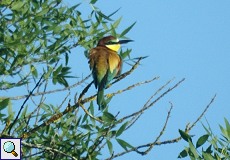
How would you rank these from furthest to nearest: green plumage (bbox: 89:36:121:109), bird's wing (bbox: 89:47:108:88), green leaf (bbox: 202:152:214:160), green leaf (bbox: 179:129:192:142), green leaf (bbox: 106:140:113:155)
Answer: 1. bird's wing (bbox: 89:47:108:88)
2. green plumage (bbox: 89:36:121:109)
3. green leaf (bbox: 106:140:113:155)
4. green leaf (bbox: 179:129:192:142)
5. green leaf (bbox: 202:152:214:160)

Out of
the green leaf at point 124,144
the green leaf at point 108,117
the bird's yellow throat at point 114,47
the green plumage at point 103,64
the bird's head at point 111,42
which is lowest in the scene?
the green leaf at point 124,144

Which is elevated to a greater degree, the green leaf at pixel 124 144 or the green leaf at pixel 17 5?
the green leaf at pixel 17 5

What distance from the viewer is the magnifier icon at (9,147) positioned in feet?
17.4

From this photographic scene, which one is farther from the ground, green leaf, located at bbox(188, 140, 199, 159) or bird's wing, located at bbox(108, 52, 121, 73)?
bird's wing, located at bbox(108, 52, 121, 73)

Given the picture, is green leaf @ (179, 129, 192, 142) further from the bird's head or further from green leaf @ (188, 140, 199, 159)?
the bird's head

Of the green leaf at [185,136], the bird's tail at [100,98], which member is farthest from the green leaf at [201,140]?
the bird's tail at [100,98]

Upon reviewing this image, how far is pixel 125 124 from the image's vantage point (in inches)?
199

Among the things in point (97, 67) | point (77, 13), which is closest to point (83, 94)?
point (97, 67)

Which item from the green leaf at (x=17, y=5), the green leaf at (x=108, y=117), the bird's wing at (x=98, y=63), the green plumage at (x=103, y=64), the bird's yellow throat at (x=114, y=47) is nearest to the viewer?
the green leaf at (x=108, y=117)

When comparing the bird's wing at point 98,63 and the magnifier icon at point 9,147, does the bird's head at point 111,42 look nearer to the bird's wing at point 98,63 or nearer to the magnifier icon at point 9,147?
the bird's wing at point 98,63

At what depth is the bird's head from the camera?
6.92m

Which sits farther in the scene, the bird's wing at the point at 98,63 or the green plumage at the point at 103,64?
the bird's wing at the point at 98,63

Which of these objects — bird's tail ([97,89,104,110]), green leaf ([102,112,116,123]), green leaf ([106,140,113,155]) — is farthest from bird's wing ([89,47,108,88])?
green leaf ([106,140,113,155])

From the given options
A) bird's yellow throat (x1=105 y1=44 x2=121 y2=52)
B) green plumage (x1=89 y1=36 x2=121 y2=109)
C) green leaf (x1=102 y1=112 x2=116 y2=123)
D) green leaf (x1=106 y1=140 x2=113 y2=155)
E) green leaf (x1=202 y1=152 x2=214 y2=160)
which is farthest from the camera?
bird's yellow throat (x1=105 y1=44 x2=121 y2=52)
